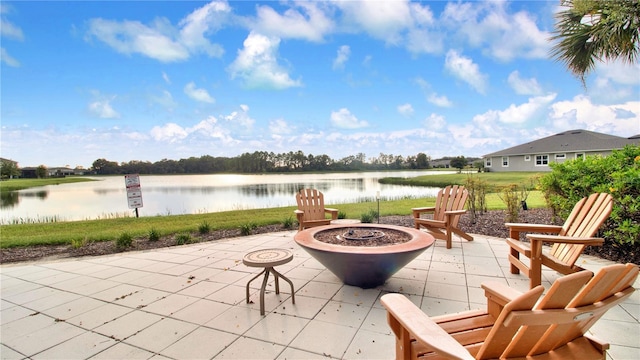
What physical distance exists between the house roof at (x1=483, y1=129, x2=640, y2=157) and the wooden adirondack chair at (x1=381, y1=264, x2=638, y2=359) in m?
25.7

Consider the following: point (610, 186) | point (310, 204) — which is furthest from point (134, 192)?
point (610, 186)

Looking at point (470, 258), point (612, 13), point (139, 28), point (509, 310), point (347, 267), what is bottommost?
point (470, 258)

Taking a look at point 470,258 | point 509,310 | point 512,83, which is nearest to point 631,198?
point 470,258

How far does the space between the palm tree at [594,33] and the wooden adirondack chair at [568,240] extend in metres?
2.74

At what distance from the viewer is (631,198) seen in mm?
3135

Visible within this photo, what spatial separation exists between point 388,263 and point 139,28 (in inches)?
347

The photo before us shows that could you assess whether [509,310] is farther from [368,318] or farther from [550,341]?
[368,318]

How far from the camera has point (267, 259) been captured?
97.9 inches

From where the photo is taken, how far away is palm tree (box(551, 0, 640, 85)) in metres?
3.75

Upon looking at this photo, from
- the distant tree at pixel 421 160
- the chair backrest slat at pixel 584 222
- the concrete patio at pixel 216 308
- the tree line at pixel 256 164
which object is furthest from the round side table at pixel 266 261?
the distant tree at pixel 421 160

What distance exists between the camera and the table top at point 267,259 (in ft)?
7.86

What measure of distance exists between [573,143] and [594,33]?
79.9 ft

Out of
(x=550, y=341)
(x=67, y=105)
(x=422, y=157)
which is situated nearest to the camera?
(x=550, y=341)

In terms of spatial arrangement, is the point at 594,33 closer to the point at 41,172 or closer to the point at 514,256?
the point at 514,256
